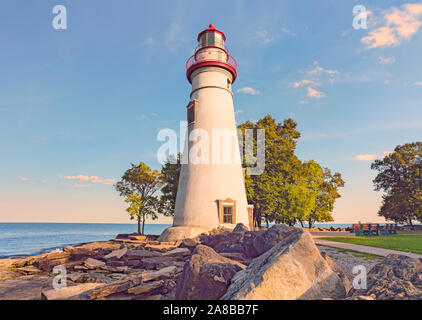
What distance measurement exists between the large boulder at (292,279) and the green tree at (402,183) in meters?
36.8

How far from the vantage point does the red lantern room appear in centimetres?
1770

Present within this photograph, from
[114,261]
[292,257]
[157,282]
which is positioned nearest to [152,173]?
[114,261]

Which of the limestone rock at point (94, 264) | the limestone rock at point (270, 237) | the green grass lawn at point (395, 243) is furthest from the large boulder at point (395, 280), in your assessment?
the limestone rock at point (94, 264)

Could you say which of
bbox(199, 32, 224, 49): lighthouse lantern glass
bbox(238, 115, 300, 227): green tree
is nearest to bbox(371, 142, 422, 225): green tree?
bbox(238, 115, 300, 227): green tree

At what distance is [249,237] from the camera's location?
906 cm

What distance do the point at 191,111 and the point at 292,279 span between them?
15322 mm

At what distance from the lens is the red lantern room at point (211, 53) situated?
58.1ft

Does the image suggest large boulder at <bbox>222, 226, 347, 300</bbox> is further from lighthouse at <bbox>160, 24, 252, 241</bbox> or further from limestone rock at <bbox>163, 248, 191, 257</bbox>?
lighthouse at <bbox>160, 24, 252, 241</bbox>

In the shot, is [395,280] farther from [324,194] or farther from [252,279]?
[324,194]

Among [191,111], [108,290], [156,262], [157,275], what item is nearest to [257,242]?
[157,275]

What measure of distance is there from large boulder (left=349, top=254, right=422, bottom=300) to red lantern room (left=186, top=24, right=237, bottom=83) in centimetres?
1619

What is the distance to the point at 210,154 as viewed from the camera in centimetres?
1664

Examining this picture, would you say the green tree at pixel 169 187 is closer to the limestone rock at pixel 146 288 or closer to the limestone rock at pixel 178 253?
the limestone rock at pixel 178 253

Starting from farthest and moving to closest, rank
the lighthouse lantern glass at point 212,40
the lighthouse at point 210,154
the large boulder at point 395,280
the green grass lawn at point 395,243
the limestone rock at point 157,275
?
the lighthouse lantern glass at point 212,40 → the lighthouse at point 210,154 → the green grass lawn at point 395,243 → the limestone rock at point 157,275 → the large boulder at point 395,280
